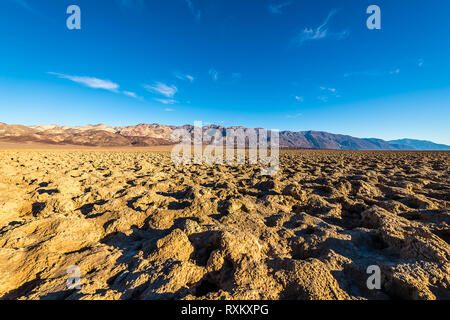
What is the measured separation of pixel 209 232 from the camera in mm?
2619

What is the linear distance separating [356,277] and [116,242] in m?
3.11

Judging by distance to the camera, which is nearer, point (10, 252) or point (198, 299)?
point (198, 299)

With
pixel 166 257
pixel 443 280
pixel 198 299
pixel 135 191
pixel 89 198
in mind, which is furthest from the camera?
pixel 135 191

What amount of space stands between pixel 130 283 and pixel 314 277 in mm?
1829

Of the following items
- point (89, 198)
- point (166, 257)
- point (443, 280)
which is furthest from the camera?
point (89, 198)

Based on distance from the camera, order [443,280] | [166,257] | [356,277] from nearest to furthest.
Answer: [443,280] → [356,277] → [166,257]

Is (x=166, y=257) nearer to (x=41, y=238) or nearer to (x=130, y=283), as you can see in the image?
(x=130, y=283)

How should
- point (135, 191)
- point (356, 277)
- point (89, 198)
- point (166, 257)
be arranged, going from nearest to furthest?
point (356, 277) < point (166, 257) < point (89, 198) < point (135, 191)
